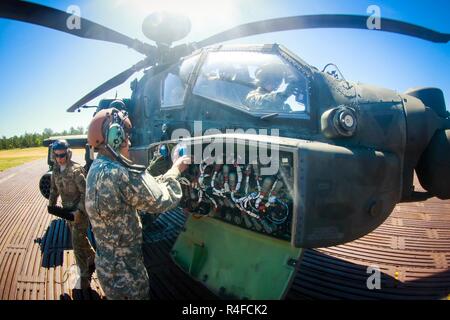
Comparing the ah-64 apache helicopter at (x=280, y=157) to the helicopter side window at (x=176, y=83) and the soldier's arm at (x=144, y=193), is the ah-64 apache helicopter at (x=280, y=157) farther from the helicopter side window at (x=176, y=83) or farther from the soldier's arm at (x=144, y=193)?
the soldier's arm at (x=144, y=193)

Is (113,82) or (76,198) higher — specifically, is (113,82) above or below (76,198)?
above

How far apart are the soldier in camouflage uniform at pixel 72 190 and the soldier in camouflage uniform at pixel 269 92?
299 cm

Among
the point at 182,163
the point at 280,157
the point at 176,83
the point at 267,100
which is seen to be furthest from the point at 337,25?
the point at 182,163

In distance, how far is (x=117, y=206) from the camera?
2.38 metres

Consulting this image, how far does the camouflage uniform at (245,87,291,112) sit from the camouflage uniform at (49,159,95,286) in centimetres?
295

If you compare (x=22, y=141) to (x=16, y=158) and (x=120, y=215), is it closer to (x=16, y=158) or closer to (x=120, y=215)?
(x=16, y=158)

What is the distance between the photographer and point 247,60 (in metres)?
3.80

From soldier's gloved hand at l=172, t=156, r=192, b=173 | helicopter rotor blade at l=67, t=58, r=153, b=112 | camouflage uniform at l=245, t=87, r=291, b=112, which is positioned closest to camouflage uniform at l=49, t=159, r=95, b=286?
soldier's gloved hand at l=172, t=156, r=192, b=173

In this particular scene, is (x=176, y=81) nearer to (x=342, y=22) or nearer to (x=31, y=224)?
(x=342, y=22)

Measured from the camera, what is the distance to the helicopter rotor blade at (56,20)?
14.0 ft

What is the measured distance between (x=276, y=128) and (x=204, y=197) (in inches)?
44.8

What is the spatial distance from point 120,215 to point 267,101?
2059 mm

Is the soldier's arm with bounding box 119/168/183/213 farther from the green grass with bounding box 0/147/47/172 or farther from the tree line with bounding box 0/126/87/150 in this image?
the tree line with bounding box 0/126/87/150

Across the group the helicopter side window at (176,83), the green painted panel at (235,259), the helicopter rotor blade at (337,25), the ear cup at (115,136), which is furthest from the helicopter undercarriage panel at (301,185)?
the helicopter rotor blade at (337,25)
